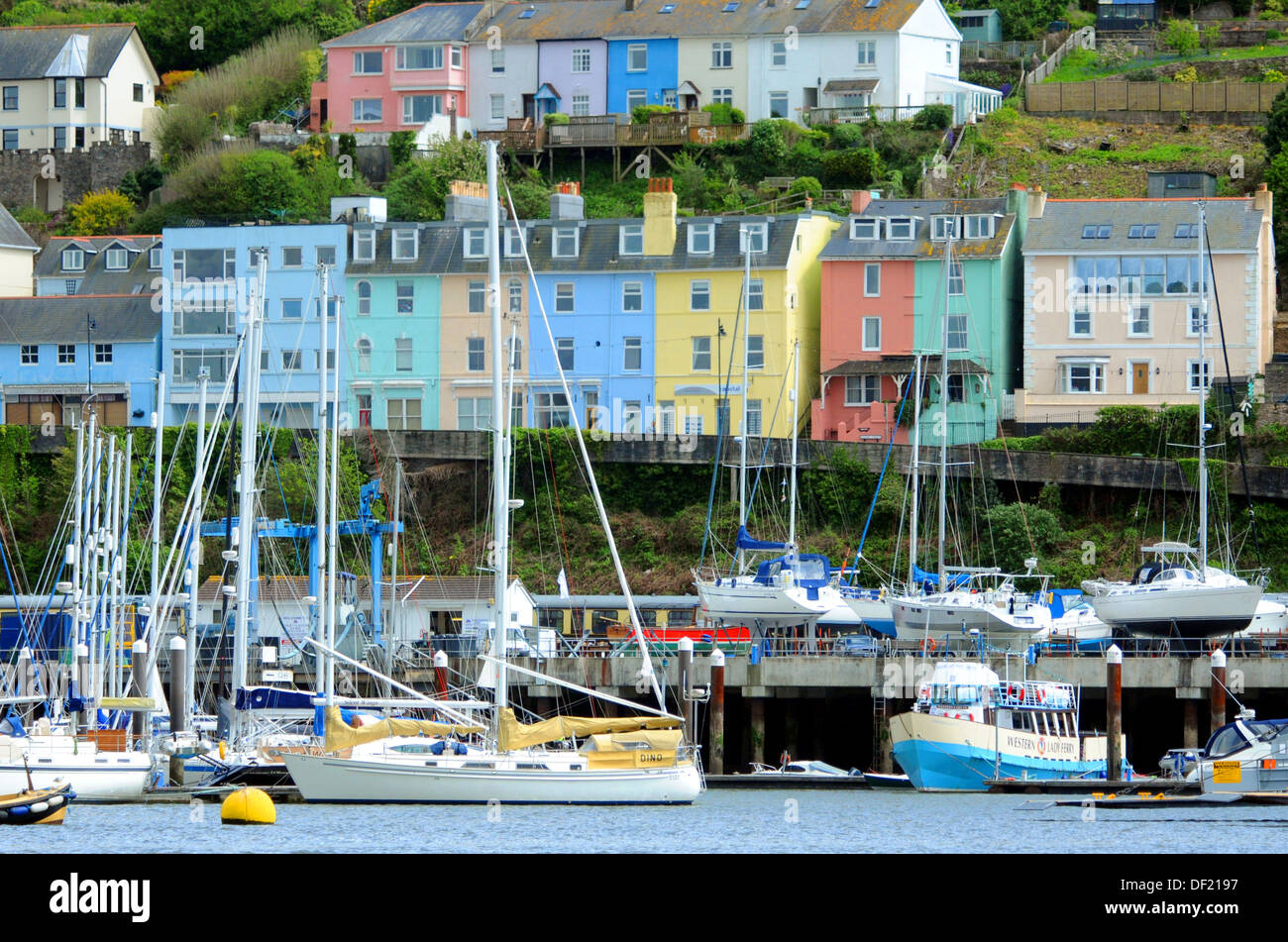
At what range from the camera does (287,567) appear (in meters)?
58.2

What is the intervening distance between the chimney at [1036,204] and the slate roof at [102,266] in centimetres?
2976

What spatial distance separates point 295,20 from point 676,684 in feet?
209

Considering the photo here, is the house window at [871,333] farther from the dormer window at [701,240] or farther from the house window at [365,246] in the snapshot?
the house window at [365,246]

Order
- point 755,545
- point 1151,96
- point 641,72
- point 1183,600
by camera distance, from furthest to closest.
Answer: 1. point 641,72
2. point 1151,96
3. point 755,545
4. point 1183,600

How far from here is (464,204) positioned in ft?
244

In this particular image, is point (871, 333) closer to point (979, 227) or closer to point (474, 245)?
point (979, 227)

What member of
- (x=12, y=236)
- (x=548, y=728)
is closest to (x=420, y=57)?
(x=12, y=236)

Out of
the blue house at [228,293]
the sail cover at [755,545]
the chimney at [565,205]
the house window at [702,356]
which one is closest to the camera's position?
the sail cover at [755,545]

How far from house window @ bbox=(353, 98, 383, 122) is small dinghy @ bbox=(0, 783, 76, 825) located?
2266 inches

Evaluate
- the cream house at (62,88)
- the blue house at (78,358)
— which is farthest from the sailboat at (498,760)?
the cream house at (62,88)

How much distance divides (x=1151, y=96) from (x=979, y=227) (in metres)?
19.8

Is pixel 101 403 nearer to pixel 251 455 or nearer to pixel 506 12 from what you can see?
pixel 506 12

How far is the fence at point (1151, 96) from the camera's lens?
84.2 m
